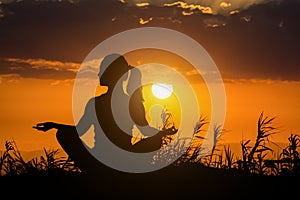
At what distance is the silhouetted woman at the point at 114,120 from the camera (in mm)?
14992

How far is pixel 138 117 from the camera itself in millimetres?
15203

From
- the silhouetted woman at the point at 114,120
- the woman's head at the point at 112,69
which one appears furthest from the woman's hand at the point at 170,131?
the woman's head at the point at 112,69

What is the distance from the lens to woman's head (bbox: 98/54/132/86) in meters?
14.9

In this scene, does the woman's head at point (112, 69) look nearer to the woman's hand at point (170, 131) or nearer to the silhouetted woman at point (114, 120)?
the silhouetted woman at point (114, 120)

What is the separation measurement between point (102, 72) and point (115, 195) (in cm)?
361

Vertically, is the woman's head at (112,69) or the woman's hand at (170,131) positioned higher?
the woman's head at (112,69)

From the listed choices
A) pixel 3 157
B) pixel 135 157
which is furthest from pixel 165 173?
pixel 3 157

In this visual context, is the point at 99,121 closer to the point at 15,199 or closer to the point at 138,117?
the point at 138,117

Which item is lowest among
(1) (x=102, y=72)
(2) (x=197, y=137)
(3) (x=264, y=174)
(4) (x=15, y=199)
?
(4) (x=15, y=199)

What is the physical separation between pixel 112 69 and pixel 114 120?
1290mm

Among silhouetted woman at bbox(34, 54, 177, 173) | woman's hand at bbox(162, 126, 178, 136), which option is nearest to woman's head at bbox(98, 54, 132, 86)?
silhouetted woman at bbox(34, 54, 177, 173)

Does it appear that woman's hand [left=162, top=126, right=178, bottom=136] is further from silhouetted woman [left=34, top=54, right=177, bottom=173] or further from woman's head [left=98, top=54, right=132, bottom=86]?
woman's head [left=98, top=54, right=132, bottom=86]

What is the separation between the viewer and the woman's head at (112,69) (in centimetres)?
1491

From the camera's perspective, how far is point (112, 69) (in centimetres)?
1498
